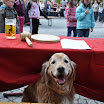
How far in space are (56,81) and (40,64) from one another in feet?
1.13

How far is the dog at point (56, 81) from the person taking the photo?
177 centimetres

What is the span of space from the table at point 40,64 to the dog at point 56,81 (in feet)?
0.40

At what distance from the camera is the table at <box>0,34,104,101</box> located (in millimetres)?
1923

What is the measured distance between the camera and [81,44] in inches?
83.6

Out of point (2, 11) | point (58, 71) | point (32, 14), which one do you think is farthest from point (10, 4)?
point (32, 14)

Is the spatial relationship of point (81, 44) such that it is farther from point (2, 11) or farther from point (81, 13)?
point (81, 13)

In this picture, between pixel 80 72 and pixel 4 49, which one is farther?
pixel 80 72

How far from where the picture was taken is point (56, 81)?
1835 millimetres

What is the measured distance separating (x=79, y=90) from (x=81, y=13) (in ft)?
9.35

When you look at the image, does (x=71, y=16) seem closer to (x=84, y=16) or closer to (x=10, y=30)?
(x=84, y=16)

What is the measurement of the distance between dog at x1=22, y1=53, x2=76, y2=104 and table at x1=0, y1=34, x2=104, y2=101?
12cm

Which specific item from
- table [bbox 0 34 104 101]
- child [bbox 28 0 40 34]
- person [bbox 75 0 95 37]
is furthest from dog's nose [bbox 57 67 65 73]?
child [bbox 28 0 40 34]

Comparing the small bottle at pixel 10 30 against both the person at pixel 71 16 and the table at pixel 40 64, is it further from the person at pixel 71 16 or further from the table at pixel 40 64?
the person at pixel 71 16

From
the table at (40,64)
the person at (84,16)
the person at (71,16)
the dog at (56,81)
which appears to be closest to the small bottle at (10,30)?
the table at (40,64)
